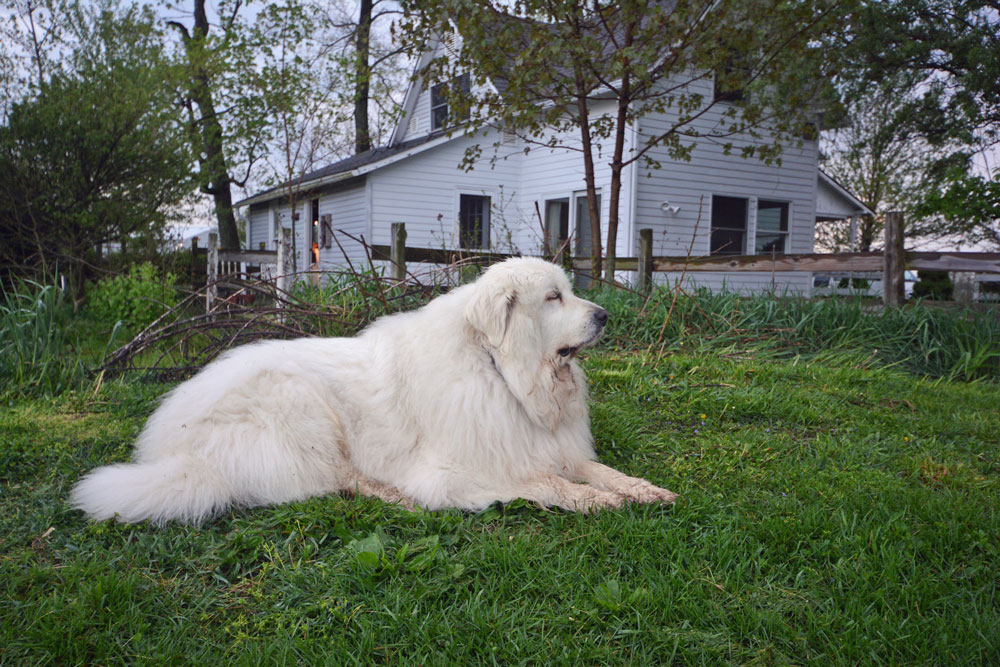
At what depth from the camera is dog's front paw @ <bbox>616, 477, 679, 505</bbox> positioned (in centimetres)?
297

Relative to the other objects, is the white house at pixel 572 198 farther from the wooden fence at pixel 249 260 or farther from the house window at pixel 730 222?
the wooden fence at pixel 249 260

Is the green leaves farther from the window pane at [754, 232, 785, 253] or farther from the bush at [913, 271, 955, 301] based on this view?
the bush at [913, 271, 955, 301]

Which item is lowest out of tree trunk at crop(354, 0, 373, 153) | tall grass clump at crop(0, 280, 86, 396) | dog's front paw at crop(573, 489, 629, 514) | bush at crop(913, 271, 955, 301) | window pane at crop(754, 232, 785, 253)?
dog's front paw at crop(573, 489, 629, 514)

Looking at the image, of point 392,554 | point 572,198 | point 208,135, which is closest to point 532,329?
point 392,554

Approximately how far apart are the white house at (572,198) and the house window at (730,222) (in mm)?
26

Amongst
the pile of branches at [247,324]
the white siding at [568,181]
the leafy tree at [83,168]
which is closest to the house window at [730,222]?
the white siding at [568,181]

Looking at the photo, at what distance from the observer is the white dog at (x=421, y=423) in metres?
2.96

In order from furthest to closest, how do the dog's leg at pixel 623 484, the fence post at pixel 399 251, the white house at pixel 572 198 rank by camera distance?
the white house at pixel 572 198, the fence post at pixel 399 251, the dog's leg at pixel 623 484

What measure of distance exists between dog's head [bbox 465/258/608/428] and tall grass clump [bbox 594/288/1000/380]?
129 inches

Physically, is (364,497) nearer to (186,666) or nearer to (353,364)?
(353,364)

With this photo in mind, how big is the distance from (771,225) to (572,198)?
625 centimetres

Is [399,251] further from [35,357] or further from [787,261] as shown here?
[787,261]

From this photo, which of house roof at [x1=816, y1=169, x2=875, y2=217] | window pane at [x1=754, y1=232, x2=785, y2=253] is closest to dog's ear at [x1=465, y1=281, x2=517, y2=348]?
window pane at [x1=754, y1=232, x2=785, y2=253]

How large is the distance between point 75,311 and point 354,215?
915cm
